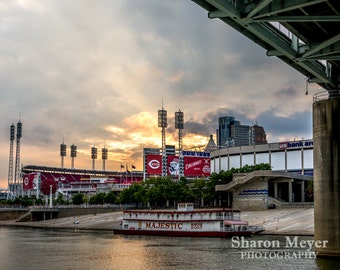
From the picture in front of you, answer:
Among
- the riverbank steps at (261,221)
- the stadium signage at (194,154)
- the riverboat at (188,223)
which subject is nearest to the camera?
the riverboat at (188,223)

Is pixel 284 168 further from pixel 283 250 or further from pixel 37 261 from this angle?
pixel 37 261

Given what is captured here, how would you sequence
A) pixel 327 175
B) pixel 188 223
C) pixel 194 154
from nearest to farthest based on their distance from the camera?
pixel 327 175, pixel 188 223, pixel 194 154

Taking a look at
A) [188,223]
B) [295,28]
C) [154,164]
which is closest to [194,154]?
[154,164]

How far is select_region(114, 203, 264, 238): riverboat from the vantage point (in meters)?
82.7

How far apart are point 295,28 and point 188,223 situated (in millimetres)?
56111

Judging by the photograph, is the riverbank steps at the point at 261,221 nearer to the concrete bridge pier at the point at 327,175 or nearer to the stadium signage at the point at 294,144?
the concrete bridge pier at the point at 327,175

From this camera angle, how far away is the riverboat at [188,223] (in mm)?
82688

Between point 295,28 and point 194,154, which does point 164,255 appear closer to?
point 295,28

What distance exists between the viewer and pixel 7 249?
229 ft

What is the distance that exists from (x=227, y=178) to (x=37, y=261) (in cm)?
8220

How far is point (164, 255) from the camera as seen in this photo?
57.8m

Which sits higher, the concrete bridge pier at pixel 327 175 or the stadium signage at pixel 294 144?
the stadium signage at pixel 294 144

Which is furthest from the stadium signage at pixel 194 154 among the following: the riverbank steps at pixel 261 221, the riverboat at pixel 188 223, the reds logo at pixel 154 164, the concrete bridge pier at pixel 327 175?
the concrete bridge pier at pixel 327 175

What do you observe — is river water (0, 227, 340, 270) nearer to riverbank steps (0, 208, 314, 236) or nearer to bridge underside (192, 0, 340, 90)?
riverbank steps (0, 208, 314, 236)
